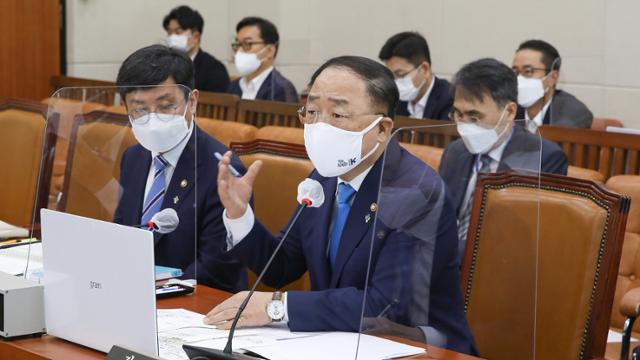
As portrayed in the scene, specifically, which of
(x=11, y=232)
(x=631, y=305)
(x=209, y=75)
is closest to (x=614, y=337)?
(x=631, y=305)

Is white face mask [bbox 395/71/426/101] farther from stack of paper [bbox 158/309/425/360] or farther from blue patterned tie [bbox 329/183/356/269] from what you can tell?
stack of paper [bbox 158/309/425/360]

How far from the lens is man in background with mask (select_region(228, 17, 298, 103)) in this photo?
6.09m

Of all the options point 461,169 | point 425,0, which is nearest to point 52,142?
point 461,169

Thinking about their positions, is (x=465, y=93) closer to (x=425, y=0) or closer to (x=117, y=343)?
(x=117, y=343)

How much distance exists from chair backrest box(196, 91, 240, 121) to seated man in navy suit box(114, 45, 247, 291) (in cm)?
265

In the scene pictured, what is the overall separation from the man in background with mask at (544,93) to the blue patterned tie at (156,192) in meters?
2.92

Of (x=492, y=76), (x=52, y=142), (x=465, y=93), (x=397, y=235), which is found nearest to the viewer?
(x=397, y=235)

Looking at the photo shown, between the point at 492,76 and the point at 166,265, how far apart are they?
139cm

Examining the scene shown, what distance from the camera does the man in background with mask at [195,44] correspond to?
22.5 feet

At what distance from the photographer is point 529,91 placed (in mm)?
4996

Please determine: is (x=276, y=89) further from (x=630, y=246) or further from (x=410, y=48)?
(x=630, y=246)

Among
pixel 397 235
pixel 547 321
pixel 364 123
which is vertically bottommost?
pixel 547 321

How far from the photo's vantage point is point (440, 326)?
187 centimetres

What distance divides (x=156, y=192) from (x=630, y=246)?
1.43 m
